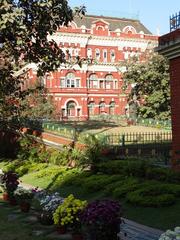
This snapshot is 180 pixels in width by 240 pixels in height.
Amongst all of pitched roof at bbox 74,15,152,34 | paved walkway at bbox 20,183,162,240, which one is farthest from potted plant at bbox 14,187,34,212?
pitched roof at bbox 74,15,152,34

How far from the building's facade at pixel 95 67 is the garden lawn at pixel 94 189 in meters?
50.3

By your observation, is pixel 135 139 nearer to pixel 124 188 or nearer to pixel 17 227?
pixel 124 188

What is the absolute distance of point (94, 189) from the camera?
54.9 feet

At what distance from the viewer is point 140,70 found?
49312 millimetres

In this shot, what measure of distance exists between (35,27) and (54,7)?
0.77 m

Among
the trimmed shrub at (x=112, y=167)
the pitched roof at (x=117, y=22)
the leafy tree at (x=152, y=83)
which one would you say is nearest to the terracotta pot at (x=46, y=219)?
the trimmed shrub at (x=112, y=167)

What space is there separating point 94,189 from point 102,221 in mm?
7886

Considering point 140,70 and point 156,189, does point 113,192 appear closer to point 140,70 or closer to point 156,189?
point 156,189

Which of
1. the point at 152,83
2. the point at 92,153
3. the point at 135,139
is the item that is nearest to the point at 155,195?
the point at 92,153

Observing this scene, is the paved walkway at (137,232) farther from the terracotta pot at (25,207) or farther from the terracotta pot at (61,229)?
the terracotta pot at (25,207)

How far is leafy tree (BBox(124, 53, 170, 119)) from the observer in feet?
157

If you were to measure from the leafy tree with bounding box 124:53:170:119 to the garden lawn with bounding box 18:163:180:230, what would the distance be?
26.5 m

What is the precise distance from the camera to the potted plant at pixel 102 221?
29.0ft

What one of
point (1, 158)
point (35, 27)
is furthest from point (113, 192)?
point (1, 158)
